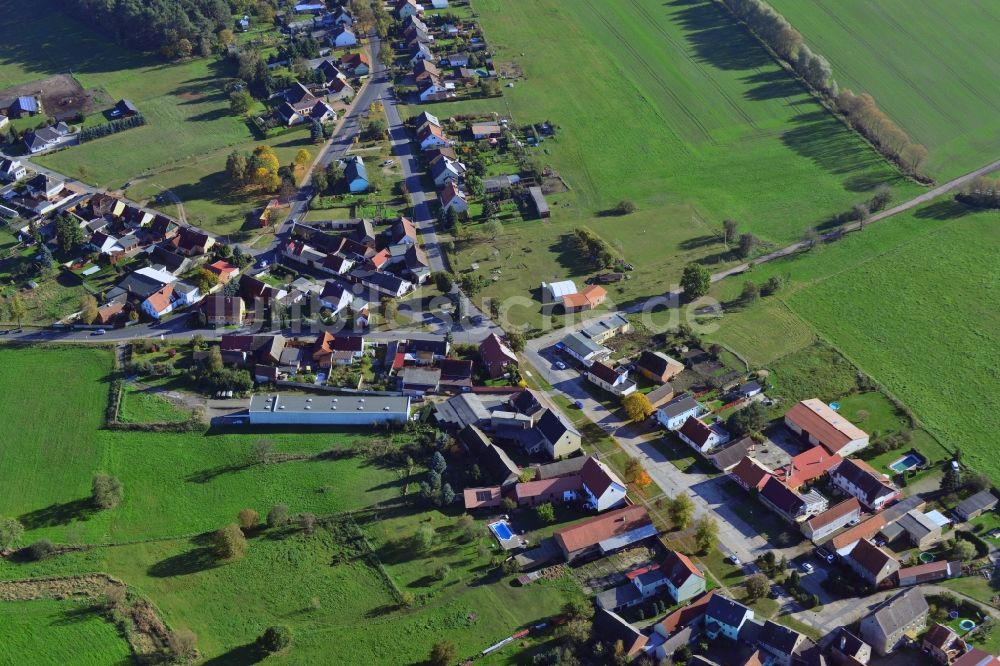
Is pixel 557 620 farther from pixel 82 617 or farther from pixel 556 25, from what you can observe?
pixel 556 25

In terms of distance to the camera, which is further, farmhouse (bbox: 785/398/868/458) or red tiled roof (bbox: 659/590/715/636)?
farmhouse (bbox: 785/398/868/458)

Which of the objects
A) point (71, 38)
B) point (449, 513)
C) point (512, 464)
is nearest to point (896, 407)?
point (512, 464)

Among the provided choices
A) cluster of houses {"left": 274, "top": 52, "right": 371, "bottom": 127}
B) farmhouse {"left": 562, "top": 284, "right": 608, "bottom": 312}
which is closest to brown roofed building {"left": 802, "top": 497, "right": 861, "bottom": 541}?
farmhouse {"left": 562, "top": 284, "right": 608, "bottom": 312}

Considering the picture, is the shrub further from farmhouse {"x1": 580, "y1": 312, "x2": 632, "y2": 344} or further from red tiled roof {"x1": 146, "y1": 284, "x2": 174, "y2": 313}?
red tiled roof {"x1": 146, "y1": 284, "x2": 174, "y2": 313}

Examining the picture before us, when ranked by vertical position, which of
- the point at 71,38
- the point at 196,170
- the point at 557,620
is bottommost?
the point at 557,620

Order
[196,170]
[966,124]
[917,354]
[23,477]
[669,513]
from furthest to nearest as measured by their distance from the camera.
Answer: [966,124], [196,170], [917,354], [23,477], [669,513]

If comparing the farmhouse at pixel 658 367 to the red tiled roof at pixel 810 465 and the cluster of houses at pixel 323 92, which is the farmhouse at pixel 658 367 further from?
the cluster of houses at pixel 323 92

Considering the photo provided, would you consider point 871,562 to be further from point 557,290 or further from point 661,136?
point 661,136
